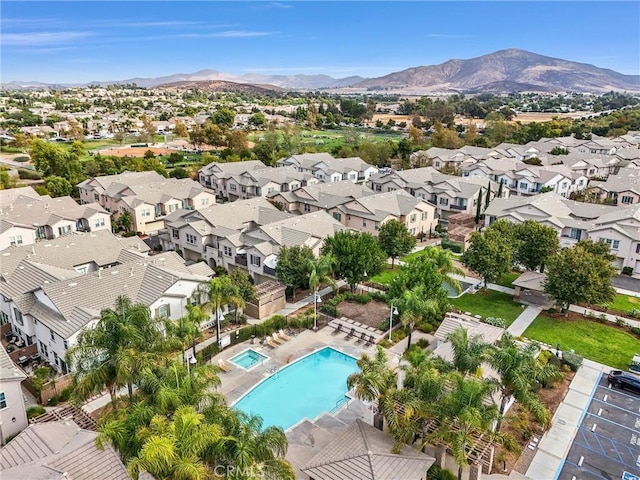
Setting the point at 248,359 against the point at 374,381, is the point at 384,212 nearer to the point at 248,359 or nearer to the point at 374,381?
the point at 248,359

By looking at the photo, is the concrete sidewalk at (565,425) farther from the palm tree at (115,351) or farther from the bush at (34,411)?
the bush at (34,411)

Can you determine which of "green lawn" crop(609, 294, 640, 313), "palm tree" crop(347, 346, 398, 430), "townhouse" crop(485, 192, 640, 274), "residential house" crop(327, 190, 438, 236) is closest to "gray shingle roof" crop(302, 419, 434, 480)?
"palm tree" crop(347, 346, 398, 430)

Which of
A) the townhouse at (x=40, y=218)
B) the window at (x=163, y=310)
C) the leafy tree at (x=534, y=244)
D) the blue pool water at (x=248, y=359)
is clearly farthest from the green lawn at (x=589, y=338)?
the townhouse at (x=40, y=218)

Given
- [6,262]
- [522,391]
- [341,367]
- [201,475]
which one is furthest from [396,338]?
[6,262]

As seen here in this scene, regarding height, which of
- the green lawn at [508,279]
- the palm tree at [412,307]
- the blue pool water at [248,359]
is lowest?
the blue pool water at [248,359]

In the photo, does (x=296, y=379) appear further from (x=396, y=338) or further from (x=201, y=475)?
(x=201, y=475)

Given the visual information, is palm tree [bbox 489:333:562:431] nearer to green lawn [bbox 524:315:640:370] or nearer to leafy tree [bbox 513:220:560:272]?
green lawn [bbox 524:315:640:370]
